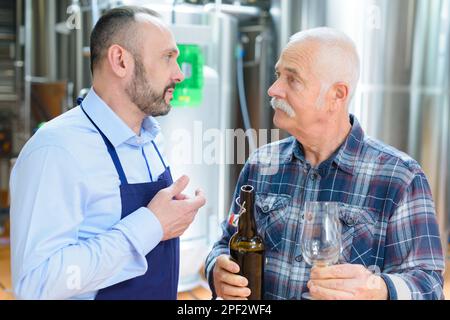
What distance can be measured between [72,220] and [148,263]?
0.21 metres

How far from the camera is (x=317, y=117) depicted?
1.27 meters

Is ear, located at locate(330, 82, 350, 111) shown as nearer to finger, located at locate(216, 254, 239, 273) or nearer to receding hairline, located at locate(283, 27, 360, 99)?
receding hairline, located at locate(283, 27, 360, 99)

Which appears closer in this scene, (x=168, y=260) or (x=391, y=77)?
(x=168, y=260)

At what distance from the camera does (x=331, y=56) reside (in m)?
1.24

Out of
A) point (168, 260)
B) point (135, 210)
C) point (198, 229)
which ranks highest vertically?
point (135, 210)

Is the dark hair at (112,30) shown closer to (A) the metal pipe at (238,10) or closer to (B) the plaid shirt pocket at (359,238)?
(B) the plaid shirt pocket at (359,238)

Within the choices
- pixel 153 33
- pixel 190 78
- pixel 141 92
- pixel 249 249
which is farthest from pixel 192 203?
pixel 190 78

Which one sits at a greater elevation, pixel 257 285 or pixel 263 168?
pixel 263 168

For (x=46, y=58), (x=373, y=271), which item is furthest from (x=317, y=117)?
(x=46, y=58)

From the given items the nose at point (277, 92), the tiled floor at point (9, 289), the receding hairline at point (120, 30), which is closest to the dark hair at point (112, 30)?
the receding hairline at point (120, 30)

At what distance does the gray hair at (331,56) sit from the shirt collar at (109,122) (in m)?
0.39

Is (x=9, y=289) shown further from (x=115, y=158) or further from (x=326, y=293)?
(x=326, y=293)

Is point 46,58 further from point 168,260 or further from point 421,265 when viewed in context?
point 421,265

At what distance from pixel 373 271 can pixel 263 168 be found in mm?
350
